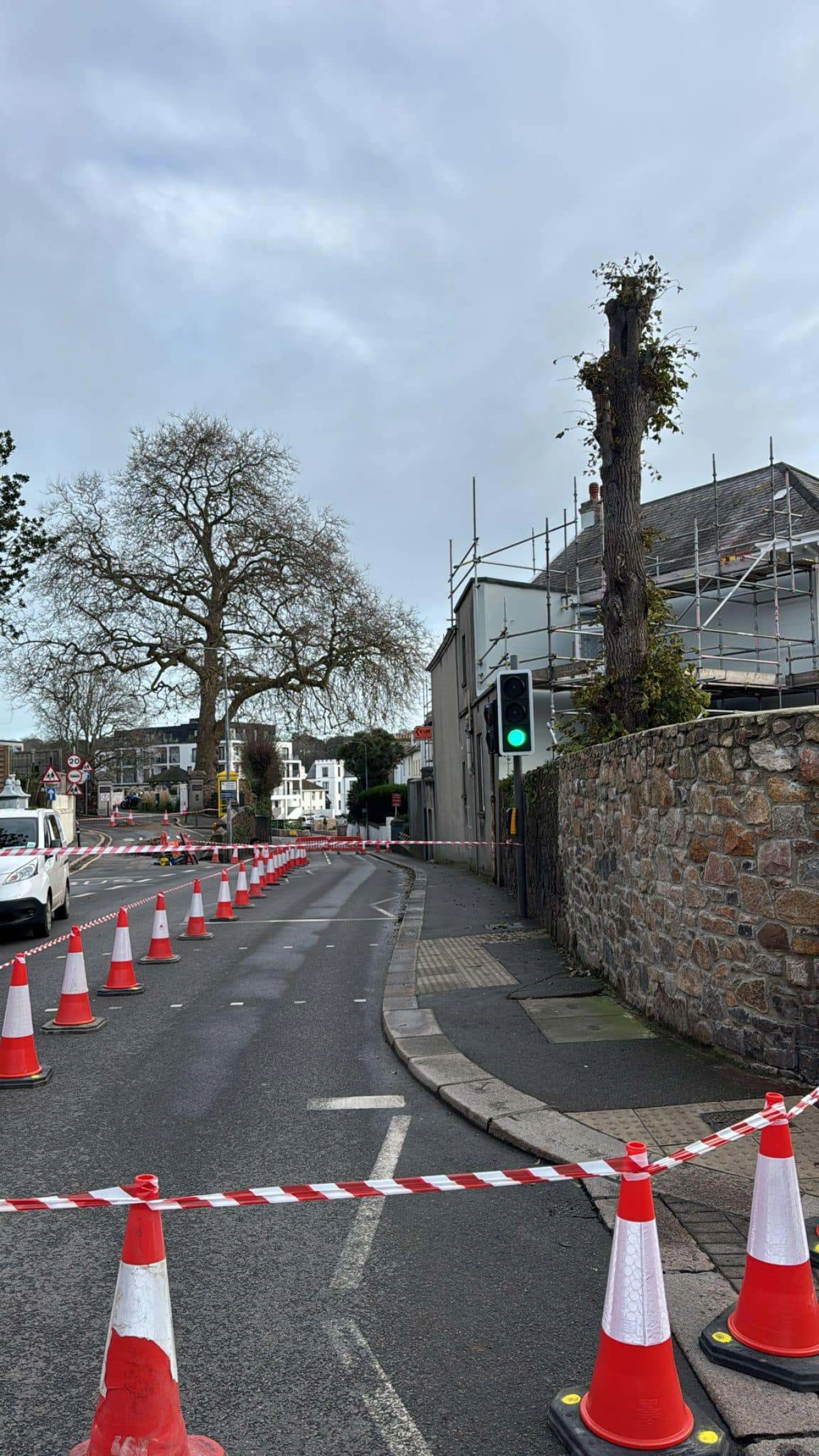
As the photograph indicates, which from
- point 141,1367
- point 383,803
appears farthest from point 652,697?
point 383,803

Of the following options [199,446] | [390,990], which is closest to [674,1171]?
[390,990]

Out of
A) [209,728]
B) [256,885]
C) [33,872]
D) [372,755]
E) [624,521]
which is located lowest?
[256,885]

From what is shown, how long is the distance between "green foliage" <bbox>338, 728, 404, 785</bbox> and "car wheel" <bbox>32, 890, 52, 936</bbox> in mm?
69039

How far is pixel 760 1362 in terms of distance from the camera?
121 inches

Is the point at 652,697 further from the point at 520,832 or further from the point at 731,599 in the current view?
the point at 731,599

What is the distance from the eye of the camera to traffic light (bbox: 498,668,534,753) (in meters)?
13.1

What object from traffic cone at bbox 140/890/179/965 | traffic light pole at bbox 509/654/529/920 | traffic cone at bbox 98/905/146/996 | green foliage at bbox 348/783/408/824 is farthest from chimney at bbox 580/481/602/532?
green foliage at bbox 348/783/408/824

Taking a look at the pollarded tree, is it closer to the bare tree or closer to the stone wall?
the stone wall

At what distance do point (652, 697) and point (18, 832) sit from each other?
8826 mm

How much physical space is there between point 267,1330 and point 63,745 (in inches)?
2908

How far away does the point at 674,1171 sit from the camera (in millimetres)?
4711

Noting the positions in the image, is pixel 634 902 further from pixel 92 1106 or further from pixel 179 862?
pixel 179 862

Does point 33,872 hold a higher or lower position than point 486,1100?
higher

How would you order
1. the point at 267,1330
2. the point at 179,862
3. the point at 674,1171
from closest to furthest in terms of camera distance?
the point at 267,1330
the point at 674,1171
the point at 179,862
